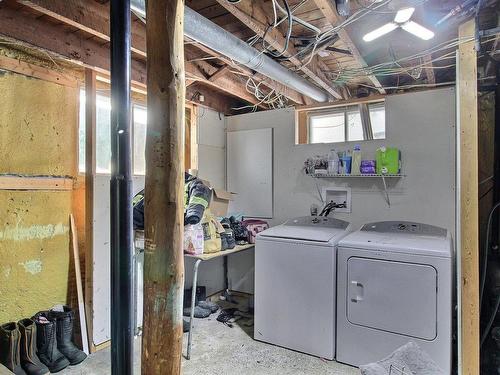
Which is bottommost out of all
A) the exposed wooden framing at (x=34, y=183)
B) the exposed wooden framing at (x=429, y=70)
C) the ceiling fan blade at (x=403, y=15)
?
the exposed wooden framing at (x=34, y=183)

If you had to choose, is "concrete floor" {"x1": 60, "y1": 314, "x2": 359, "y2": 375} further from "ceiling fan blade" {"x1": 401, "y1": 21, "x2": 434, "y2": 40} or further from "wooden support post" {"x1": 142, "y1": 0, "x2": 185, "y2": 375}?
"ceiling fan blade" {"x1": 401, "y1": 21, "x2": 434, "y2": 40}

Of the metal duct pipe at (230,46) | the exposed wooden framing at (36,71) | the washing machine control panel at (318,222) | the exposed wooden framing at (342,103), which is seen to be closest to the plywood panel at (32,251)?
the exposed wooden framing at (36,71)

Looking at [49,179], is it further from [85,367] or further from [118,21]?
[118,21]

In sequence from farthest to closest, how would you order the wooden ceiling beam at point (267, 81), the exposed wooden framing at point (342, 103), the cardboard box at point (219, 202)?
1. the cardboard box at point (219, 202)
2. the exposed wooden framing at point (342, 103)
3. the wooden ceiling beam at point (267, 81)

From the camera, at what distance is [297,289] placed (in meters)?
2.67

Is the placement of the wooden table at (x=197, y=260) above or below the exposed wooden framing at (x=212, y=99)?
below

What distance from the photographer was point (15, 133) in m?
2.38

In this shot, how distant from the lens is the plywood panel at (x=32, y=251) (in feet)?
7.67

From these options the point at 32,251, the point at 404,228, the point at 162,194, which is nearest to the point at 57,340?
the point at 32,251

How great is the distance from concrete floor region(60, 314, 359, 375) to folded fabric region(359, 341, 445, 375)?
3.68 ft

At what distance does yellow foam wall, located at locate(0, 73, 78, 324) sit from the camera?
7.66 ft

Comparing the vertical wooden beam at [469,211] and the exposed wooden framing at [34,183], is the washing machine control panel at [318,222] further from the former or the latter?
the exposed wooden framing at [34,183]

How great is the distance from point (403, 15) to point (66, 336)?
3.03 meters

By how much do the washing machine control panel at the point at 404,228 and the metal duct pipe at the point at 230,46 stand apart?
1.37 metres
